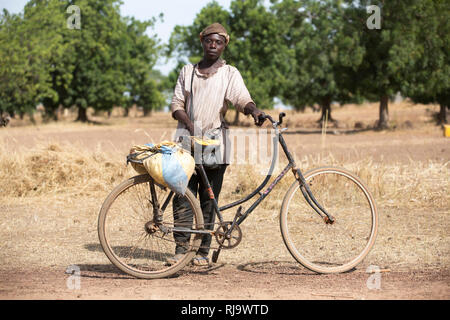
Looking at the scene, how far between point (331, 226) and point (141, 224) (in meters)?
1.75

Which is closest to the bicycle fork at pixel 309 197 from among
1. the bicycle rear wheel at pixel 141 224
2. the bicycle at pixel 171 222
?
the bicycle at pixel 171 222

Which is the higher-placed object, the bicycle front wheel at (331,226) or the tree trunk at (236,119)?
the tree trunk at (236,119)

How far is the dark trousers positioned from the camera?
468 centimetres

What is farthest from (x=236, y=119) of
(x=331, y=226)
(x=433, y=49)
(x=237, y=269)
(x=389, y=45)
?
(x=237, y=269)

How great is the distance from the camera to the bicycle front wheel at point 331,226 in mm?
4645

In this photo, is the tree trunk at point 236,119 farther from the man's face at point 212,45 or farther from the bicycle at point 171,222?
the man's face at point 212,45

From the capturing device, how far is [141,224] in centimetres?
481

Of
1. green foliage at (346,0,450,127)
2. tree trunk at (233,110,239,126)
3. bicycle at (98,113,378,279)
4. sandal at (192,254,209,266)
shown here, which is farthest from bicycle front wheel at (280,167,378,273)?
tree trunk at (233,110,239,126)

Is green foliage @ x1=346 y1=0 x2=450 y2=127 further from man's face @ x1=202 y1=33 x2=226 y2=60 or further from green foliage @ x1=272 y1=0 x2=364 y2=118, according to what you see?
man's face @ x1=202 y1=33 x2=226 y2=60

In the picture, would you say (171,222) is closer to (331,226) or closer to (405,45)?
(331,226)

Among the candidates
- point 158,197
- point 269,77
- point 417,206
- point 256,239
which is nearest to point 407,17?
point 269,77

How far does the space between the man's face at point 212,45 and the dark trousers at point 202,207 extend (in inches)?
36.6
